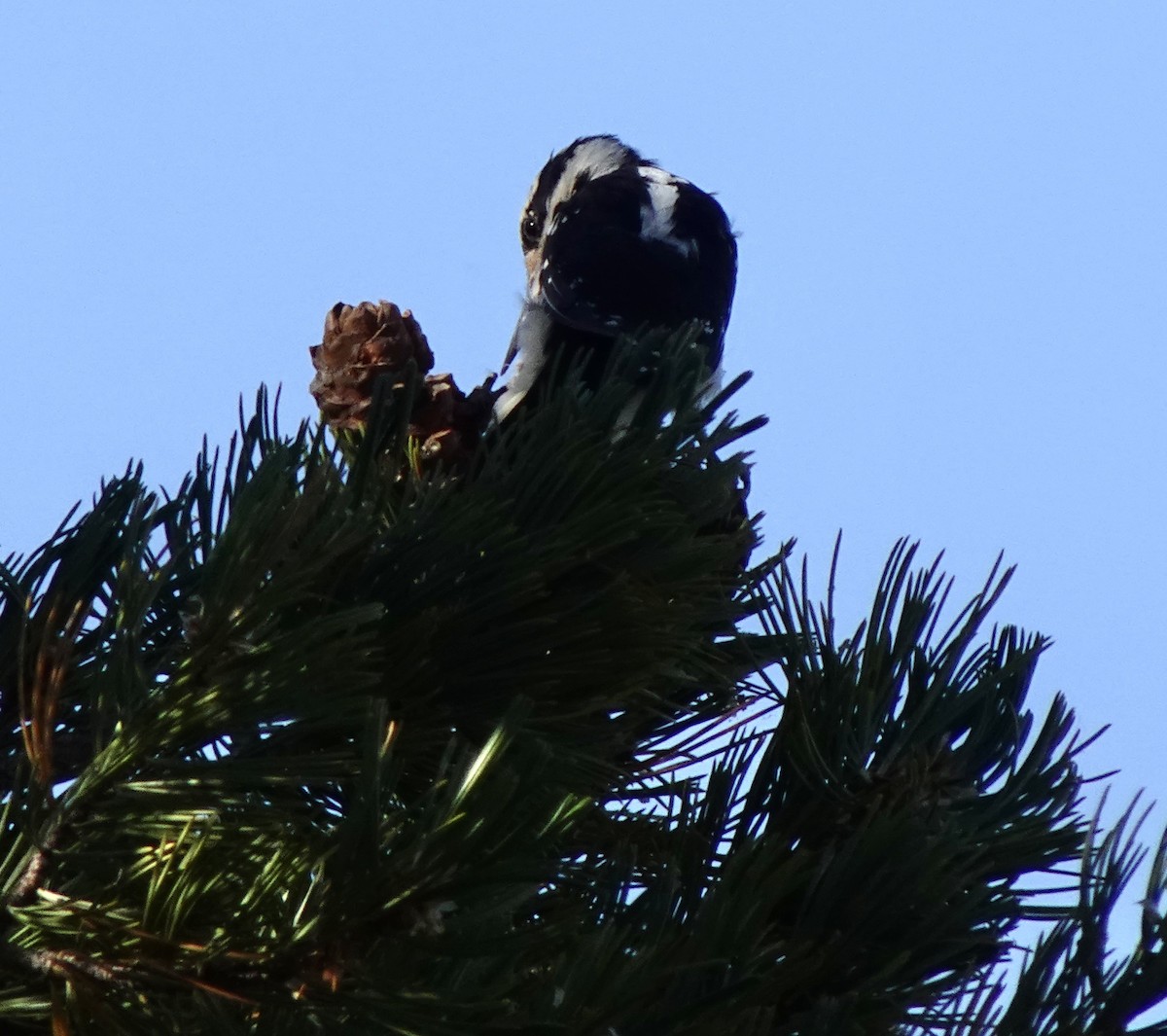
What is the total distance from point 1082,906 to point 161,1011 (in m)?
0.51

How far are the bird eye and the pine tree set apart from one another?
1124 mm

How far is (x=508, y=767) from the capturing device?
0.69 m

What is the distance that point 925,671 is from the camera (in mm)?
1104

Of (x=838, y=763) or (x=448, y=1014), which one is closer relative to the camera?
(x=448, y=1014)

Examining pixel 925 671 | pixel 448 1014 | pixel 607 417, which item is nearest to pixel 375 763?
pixel 448 1014

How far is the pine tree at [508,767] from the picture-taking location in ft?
2.26

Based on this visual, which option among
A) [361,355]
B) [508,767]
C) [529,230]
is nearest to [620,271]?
[529,230]

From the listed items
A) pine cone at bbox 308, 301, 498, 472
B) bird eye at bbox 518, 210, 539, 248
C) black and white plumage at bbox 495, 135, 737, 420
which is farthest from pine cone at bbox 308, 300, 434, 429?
bird eye at bbox 518, 210, 539, 248

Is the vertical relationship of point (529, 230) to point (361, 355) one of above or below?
above

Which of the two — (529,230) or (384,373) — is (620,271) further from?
(384,373)

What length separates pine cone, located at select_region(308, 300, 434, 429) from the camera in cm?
118

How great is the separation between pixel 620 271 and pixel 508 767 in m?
1.23

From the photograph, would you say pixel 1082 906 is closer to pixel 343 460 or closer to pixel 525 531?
pixel 525 531

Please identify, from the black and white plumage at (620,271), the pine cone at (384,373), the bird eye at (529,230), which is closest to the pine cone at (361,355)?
the pine cone at (384,373)
